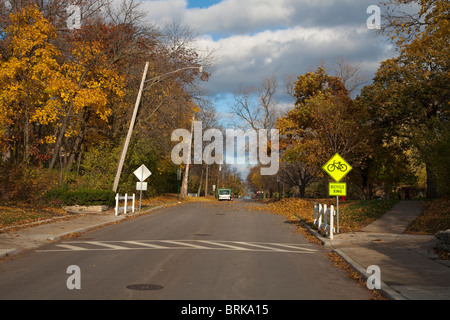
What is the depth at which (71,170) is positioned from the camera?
1465 inches

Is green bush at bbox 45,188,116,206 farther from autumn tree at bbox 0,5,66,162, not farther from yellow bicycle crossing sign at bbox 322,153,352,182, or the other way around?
yellow bicycle crossing sign at bbox 322,153,352,182

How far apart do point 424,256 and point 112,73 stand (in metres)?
26.6

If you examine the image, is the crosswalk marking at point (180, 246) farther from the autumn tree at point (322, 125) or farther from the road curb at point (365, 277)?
the autumn tree at point (322, 125)

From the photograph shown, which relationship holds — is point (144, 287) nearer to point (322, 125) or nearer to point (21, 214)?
point (21, 214)

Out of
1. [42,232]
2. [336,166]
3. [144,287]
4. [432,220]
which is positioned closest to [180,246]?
[42,232]

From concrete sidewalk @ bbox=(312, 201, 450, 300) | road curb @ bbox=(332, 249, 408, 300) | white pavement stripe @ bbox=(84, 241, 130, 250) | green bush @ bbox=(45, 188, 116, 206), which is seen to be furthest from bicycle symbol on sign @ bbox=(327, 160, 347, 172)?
green bush @ bbox=(45, 188, 116, 206)

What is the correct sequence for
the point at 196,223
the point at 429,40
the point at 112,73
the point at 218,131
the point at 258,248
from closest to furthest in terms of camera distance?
the point at 258,248 < the point at 429,40 < the point at 196,223 < the point at 112,73 < the point at 218,131

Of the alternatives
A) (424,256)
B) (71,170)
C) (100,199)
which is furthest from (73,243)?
(71,170)

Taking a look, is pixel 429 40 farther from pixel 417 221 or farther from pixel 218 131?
pixel 218 131

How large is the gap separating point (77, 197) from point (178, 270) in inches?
767

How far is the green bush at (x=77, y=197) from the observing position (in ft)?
91.3

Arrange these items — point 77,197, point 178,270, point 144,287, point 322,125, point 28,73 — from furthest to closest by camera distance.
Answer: point 322,125
point 28,73
point 77,197
point 178,270
point 144,287

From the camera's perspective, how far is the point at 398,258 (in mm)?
12227
